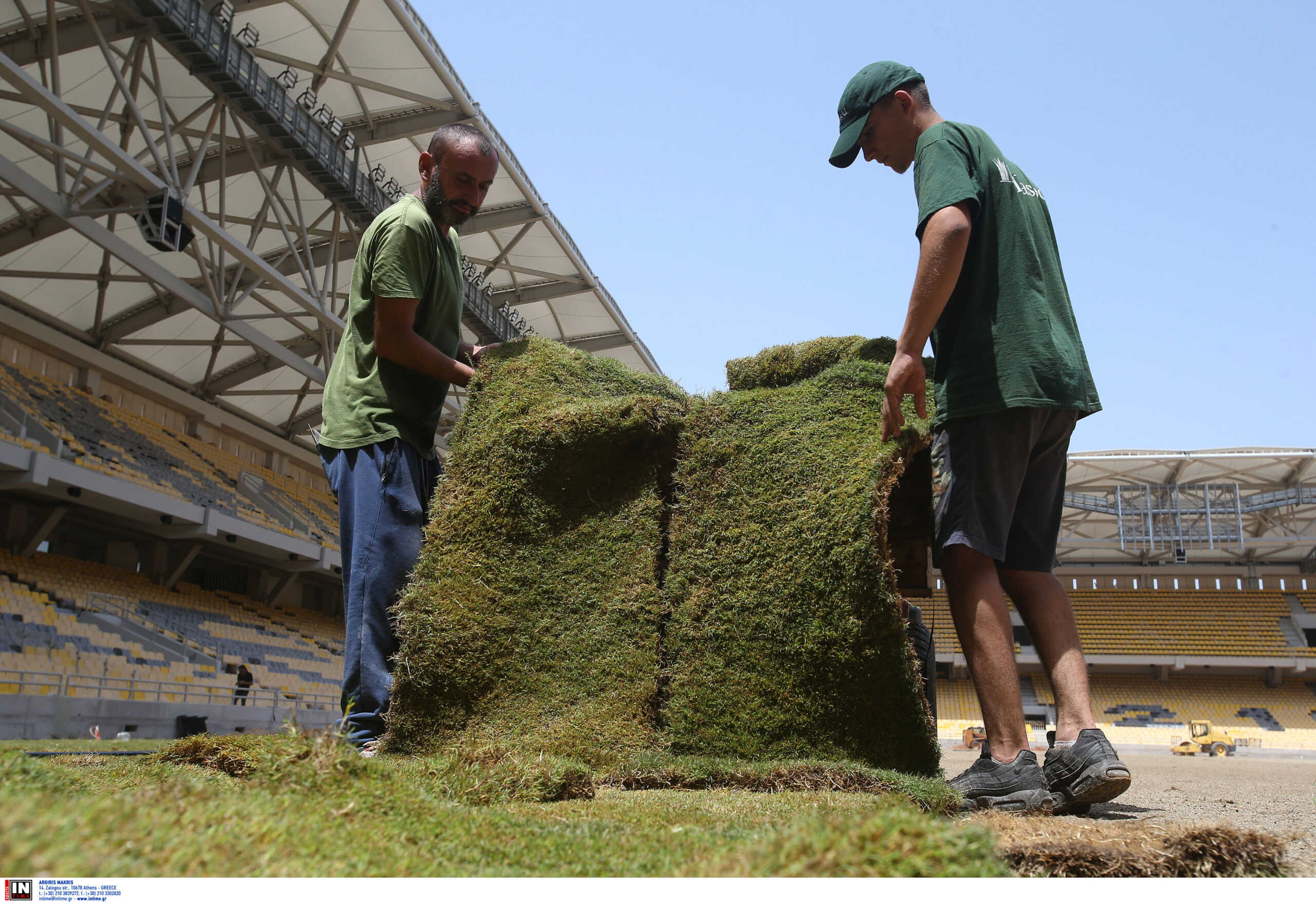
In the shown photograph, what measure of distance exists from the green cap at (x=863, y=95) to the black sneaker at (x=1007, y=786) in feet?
5.80

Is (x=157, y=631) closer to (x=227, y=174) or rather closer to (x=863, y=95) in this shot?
(x=227, y=174)

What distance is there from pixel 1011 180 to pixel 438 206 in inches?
71.8

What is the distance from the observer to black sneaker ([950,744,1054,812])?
2080 millimetres

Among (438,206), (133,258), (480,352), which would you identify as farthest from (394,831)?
(133,258)

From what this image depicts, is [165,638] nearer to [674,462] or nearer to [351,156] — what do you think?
[351,156]

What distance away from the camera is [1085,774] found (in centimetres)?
207

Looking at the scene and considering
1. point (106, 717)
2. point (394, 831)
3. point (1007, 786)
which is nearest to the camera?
point (394, 831)

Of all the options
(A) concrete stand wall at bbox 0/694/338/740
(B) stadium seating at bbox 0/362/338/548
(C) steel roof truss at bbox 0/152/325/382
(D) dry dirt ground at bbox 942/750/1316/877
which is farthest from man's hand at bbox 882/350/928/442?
(B) stadium seating at bbox 0/362/338/548

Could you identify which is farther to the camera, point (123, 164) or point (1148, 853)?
point (123, 164)

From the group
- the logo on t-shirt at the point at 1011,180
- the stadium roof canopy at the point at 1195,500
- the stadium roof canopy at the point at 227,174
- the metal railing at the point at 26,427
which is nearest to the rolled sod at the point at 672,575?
the logo on t-shirt at the point at 1011,180

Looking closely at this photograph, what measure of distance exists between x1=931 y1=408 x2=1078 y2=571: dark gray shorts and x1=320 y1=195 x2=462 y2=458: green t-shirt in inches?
61.5

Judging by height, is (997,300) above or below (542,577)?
above

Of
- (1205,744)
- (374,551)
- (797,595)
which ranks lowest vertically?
(1205,744)
